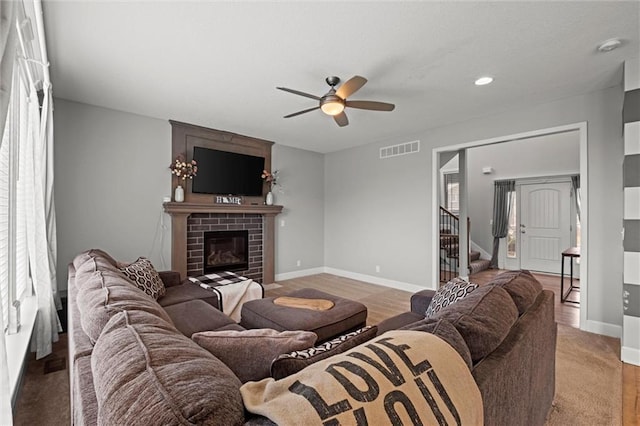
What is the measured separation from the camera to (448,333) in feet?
3.21

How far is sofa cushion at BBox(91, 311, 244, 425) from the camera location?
0.55 meters

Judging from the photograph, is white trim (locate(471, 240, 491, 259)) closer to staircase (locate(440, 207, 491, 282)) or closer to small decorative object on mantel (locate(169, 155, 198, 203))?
staircase (locate(440, 207, 491, 282))

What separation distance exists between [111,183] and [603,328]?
603cm

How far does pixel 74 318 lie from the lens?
1435mm

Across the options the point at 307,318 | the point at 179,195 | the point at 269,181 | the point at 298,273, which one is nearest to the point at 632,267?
the point at 307,318

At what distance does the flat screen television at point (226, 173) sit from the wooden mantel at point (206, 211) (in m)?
0.27

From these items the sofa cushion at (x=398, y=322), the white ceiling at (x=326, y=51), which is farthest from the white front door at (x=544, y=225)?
the sofa cushion at (x=398, y=322)

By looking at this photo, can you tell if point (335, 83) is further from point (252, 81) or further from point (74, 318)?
point (74, 318)

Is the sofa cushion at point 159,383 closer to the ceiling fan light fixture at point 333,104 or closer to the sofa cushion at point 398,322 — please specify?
the sofa cushion at point 398,322

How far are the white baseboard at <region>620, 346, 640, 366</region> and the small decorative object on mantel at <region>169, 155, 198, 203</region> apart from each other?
522 cm

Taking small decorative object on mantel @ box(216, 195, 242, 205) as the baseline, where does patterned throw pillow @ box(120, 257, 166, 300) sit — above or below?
below

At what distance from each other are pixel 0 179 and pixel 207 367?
7.82 ft

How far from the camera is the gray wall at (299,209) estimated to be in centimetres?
570

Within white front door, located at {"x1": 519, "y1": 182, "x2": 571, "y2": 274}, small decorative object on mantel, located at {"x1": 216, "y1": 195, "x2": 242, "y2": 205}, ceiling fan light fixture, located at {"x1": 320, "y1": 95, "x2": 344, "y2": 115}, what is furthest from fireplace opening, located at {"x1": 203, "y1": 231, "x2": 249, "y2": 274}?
white front door, located at {"x1": 519, "y1": 182, "x2": 571, "y2": 274}
